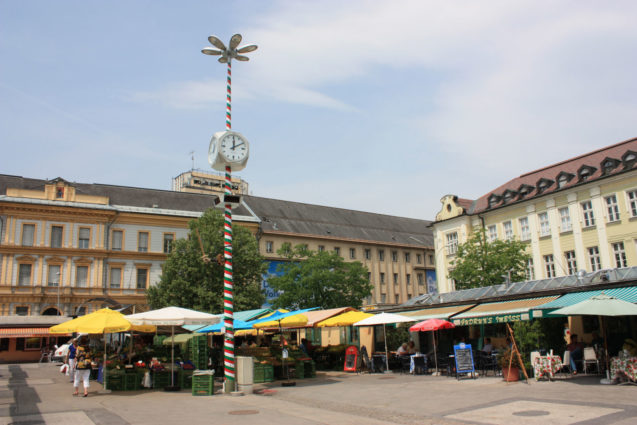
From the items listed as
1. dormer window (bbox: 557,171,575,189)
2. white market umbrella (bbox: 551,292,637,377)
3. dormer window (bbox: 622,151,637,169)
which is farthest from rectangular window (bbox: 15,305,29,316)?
dormer window (bbox: 622,151,637,169)

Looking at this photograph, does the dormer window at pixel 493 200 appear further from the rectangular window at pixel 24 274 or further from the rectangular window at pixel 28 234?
the rectangular window at pixel 24 274

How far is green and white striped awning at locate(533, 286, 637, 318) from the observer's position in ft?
58.4

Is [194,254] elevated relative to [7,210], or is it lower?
lower

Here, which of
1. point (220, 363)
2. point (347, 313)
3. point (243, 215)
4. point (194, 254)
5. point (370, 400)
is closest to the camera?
point (370, 400)

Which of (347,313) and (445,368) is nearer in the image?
(445,368)

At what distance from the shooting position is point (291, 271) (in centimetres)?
4331

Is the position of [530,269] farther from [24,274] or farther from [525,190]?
[24,274]

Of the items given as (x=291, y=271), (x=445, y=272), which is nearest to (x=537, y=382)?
(x=291, y=271)

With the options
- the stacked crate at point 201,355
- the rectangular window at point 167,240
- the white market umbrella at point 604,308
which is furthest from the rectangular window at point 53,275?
the white market umbrella at point 604,308

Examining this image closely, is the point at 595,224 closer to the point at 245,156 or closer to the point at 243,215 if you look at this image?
the point at 245,156

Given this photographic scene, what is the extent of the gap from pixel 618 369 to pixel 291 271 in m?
30.0

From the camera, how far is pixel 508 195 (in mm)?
44375

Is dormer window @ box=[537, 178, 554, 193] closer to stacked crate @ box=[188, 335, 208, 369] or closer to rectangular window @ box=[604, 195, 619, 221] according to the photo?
rectangular window @ box=[604, 195, 619, 221]

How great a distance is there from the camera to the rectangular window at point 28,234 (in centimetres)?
4725
